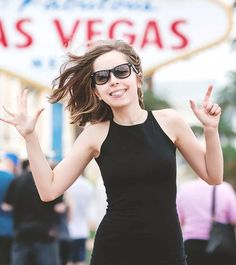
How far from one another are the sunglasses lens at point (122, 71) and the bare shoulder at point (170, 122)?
230 mm

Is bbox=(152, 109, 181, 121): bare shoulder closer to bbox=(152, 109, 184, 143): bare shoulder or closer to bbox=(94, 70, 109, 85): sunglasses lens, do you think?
bbox=(152, 109, 184, 143): bare shoulder

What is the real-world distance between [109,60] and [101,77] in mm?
94

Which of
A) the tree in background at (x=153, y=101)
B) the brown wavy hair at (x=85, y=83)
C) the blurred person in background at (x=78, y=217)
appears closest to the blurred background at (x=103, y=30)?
the blurred person in background at (x=78, y=217)

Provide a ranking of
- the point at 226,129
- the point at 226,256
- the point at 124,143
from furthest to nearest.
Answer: the point at 226,129
the point at 226,256
the point at 124,143

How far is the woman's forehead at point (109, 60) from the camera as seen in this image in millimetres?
4531

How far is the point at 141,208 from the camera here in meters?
4.29

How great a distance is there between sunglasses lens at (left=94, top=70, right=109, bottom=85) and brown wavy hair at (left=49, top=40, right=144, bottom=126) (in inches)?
3.3

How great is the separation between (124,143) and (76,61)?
525 mm

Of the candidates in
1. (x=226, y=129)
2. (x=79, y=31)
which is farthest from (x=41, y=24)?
(x=226, y=129)

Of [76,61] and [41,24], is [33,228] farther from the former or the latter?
[41,24]

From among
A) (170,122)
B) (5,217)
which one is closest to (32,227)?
(5,217)

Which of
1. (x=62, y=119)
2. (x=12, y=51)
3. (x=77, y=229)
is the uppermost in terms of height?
(x=12, y=51)

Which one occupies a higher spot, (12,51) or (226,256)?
(12,51)

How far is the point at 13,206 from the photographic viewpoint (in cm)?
1002
